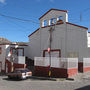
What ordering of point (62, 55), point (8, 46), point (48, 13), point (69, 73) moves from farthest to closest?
point (8, 46), point (48, 13), point (62, 55), point (69, 73)

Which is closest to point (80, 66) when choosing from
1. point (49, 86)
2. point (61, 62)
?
point (61, 62)

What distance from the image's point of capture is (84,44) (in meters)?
18.2

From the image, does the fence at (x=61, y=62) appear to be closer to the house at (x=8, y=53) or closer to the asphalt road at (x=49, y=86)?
the asphalt road at (x=49, y=86)

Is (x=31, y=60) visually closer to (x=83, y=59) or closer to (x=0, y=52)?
(x=0, y=52)

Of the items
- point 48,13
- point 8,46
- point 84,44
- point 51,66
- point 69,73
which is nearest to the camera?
point 69,73

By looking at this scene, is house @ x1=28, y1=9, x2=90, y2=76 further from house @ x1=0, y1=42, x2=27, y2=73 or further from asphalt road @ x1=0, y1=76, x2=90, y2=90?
asphalt road @ x1=0, y1=76, x2=90, y2=90

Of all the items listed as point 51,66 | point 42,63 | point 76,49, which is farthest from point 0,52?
point 76,49

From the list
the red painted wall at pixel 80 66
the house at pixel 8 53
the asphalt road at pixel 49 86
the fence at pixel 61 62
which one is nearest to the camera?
the asphalt road at pixel 49 86

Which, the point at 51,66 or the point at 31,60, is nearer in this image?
the point at 51,66

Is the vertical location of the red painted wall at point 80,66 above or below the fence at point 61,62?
below

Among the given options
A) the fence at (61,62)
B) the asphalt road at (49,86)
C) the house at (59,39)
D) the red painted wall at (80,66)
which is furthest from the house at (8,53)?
the asphalt road at (49,86)

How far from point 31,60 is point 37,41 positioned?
359 centimetres

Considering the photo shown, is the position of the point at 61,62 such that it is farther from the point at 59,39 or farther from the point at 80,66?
the point at 59,39

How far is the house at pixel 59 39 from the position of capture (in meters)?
18.4
